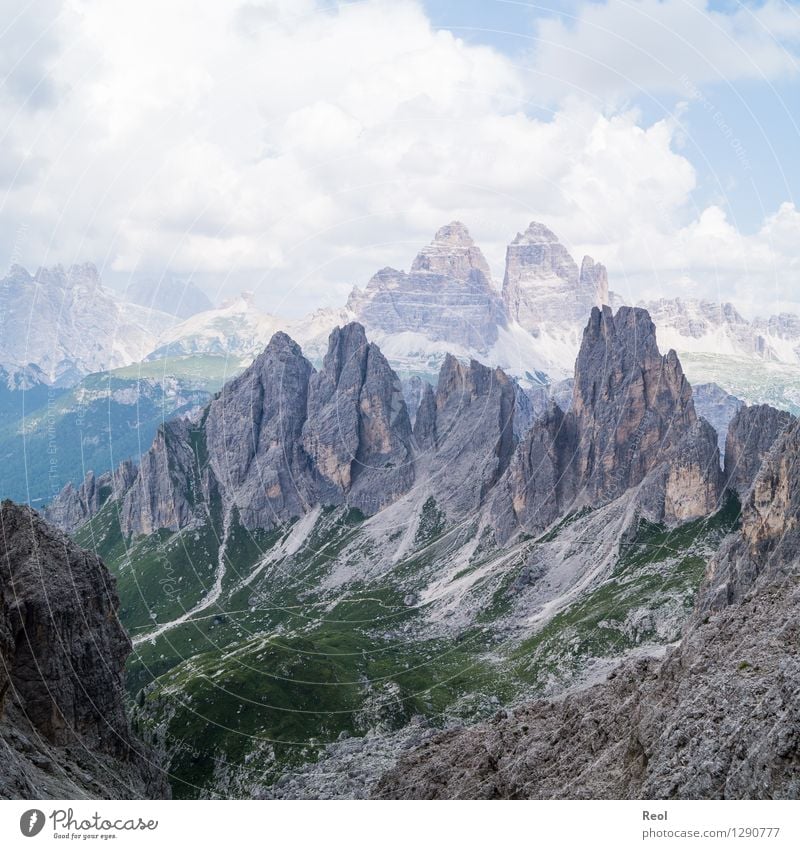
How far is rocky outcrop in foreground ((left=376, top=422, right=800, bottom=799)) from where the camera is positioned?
3766 cm

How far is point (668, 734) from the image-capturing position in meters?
42.7

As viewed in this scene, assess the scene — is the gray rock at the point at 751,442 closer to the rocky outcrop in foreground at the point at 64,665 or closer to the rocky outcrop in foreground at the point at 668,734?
the rocky outcrop in foreground at the point at 668,734

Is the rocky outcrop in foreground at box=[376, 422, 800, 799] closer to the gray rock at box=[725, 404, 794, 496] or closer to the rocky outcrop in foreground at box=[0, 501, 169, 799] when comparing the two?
the rocky outcrop in foreground at box=[0, 501, 169, 799]

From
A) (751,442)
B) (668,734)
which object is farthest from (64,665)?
(751,442)

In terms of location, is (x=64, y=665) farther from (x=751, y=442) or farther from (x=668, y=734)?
(x=751, y=442)

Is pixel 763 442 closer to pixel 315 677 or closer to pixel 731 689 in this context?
pixel 315 677

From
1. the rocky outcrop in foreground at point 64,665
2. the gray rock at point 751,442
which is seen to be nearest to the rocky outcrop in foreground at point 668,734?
the rocky outcrop in foreground at point 64,665

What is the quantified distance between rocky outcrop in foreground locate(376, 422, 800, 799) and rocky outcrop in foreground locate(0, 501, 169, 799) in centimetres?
2653

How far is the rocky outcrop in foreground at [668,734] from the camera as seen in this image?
37656mm

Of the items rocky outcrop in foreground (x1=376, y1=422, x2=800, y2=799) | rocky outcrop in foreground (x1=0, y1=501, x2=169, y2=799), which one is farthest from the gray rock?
rocky outcrop in foreground (x1=0, y1=501, x2=169, y2=799)

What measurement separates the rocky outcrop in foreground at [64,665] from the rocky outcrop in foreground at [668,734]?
2653cm

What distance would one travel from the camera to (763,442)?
18862 centimetres
